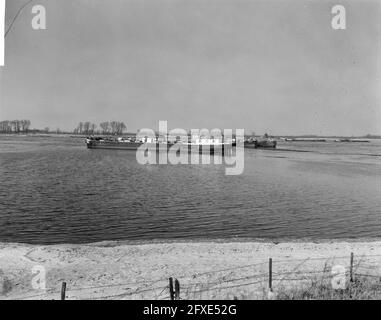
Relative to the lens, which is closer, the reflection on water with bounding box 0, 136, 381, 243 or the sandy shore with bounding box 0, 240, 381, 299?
the sandy shore with bounding box 0, 240, 381, 299

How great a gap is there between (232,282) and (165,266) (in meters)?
2.64

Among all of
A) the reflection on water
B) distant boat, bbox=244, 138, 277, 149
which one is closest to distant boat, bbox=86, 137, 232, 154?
distant boat, bbox=244, 138, 277, 149

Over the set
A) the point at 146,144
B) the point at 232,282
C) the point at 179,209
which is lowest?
the point at 179,209

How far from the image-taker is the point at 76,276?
12.1 meters

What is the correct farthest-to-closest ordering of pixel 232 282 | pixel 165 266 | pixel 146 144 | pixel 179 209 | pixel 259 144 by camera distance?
pixel 259 144, pixel 146 144, pixel 179 209, pixel 165 266, pixel 232 282

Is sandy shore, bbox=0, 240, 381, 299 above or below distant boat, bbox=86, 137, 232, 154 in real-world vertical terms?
below

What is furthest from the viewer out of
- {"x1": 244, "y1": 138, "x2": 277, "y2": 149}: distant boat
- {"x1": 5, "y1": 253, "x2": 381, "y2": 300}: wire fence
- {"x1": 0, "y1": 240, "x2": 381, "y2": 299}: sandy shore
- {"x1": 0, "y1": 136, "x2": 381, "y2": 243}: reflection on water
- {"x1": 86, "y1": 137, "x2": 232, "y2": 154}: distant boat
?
{"x1": 244, "y1": 138, "x2": 277, "y2": 149}: distant boat

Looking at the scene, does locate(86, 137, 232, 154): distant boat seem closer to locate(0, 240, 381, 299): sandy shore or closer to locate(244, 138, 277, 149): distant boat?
locate(244, 138, 277, 149): distant boat

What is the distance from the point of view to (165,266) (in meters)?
12.9

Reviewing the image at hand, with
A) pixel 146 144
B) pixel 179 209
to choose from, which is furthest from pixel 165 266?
pixel 146 144

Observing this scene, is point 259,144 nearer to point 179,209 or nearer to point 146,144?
point 146,144

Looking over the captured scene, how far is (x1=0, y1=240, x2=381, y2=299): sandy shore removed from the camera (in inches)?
415

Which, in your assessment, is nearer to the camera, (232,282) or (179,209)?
(232,282)
